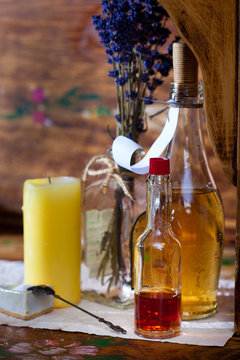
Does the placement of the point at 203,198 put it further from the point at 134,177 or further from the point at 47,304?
the point at 47,304

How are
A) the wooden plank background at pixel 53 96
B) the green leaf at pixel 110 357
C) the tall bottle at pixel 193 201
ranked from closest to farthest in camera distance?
the green leaf at pixel 110 357
the tall bottle at pixel 193 201
the wooden plank background at pixel 53 96

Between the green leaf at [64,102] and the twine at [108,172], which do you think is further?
the green leaf at [64,102]

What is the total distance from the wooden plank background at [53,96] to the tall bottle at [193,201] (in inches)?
18.8

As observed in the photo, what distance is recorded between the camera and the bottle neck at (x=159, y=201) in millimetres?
718

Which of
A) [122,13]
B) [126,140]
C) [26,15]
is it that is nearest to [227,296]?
[126,140]

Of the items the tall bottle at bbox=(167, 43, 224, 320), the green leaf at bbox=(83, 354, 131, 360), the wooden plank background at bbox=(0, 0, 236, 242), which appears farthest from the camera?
the wooden plank background at bbox=(0, 0, 236, 242)

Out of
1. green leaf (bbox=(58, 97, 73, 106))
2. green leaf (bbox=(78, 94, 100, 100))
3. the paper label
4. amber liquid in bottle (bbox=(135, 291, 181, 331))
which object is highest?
green leaf (bbox=(78, 94, 100, 100))

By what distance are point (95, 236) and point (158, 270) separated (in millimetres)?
151

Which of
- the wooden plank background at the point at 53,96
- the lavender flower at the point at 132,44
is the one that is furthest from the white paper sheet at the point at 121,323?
the wooden plank background at the point at 53,96

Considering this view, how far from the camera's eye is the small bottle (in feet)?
2.34

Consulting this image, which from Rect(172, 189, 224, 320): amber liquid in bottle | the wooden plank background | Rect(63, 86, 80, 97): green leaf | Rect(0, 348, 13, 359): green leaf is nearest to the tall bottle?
Rect(172, 189, 224, 320): amber liquid in bottle

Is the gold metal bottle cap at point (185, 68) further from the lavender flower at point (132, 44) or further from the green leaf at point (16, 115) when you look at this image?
the green leaf at point (16, 115)

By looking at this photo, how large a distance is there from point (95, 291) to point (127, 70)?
0.31 meters

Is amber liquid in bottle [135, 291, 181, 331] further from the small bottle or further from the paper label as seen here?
the paper label
